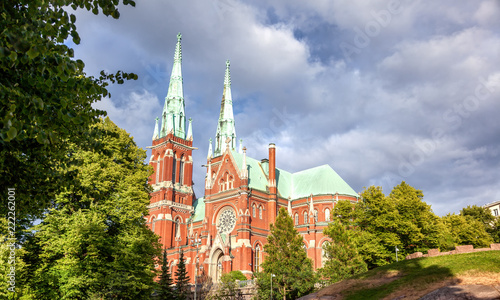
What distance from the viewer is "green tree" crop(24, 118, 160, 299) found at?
20719 mm

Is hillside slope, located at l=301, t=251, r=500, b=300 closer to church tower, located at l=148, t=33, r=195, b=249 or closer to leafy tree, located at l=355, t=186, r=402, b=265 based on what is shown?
leafy tree, located at l=355, t=186, r=402, b=265

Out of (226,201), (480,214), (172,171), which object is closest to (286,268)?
(226,201)

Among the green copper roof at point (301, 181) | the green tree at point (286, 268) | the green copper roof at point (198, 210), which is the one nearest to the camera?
the green tree at point (286, 268)

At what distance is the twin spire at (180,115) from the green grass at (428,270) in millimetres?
57367

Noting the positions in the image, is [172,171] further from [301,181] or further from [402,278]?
[402,278]

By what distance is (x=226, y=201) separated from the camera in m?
61.4

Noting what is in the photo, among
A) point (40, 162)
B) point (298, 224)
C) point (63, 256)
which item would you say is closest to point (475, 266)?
point (40, 162)

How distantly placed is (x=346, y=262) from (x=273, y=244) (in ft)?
23.0

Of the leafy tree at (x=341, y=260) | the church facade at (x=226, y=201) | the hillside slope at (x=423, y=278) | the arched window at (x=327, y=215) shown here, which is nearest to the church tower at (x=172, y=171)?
the church facade at (x=226, y=201)

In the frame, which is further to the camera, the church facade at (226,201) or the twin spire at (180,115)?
the twin spire at (180,115)

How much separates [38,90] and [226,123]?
256ft

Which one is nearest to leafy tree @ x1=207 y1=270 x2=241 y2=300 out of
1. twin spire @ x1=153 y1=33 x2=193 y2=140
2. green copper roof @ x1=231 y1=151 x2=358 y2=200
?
green copper roof @ x1=231 y1=151 x2=358 y2=200

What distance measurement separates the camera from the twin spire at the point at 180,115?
8044 cm

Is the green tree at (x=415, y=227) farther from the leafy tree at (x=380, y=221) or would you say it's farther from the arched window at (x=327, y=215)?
the arched window at (x=327, y=215)
